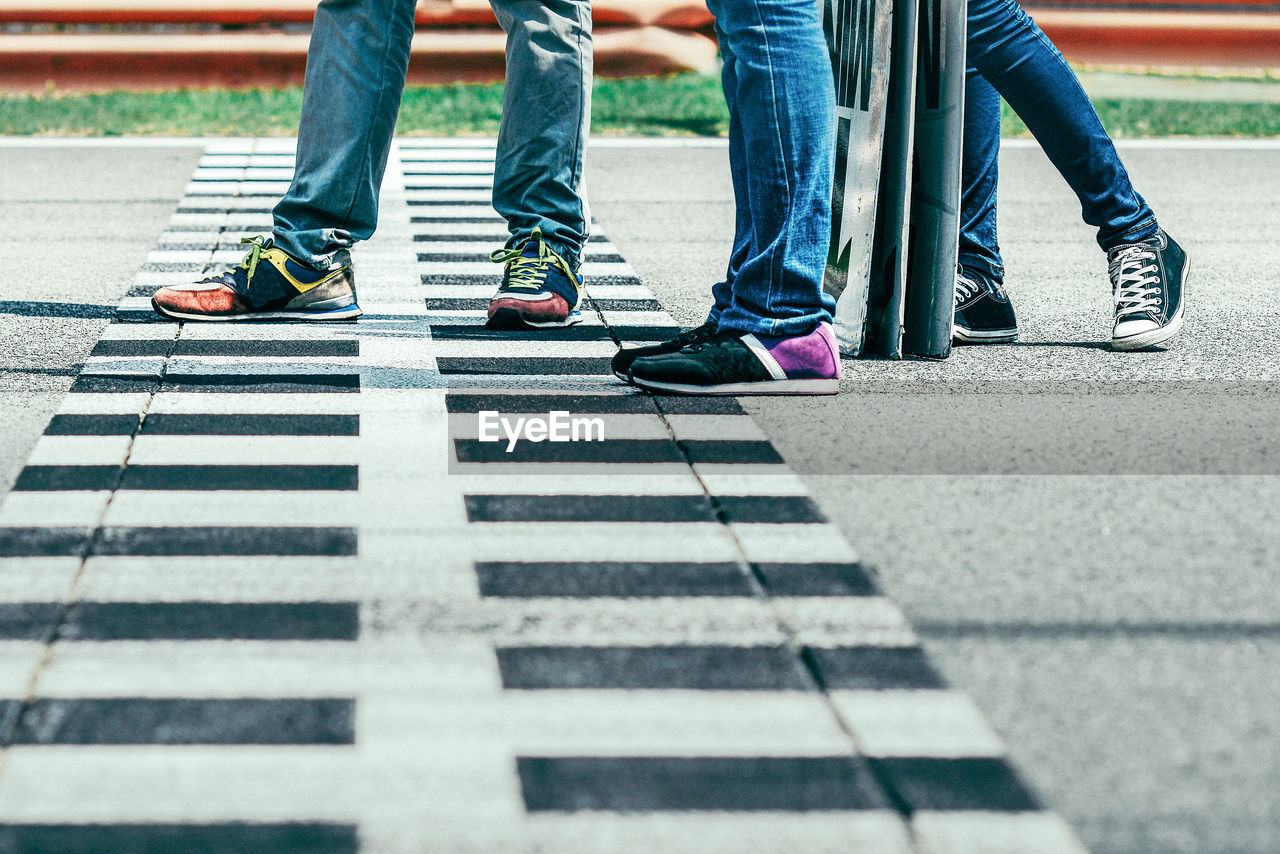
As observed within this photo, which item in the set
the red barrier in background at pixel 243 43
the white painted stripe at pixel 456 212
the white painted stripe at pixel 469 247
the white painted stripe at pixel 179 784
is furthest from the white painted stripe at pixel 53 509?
the red barrier in background at pixel 243 43

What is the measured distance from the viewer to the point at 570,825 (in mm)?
1525

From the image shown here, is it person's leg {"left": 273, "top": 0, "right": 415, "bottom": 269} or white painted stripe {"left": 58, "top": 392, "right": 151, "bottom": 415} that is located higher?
person's leg {"left": 273, "top": 0, "right": 415, "bottom": 269}

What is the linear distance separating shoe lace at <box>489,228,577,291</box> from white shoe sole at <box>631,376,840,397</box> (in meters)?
0.68

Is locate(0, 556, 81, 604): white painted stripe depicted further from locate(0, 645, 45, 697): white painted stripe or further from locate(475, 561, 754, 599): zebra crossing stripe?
locate(475, 561, 754, 599): zebra crossing stripe

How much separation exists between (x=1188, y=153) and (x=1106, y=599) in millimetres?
6102

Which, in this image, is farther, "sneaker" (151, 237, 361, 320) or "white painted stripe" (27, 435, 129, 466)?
"sneaker" (151, 237, 361, 320)

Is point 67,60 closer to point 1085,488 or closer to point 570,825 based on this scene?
point 1085,488

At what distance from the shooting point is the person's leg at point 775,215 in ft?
9.95

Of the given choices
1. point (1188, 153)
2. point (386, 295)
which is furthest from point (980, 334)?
point (1188, 153)

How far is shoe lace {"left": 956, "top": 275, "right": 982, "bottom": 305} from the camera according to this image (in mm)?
3676

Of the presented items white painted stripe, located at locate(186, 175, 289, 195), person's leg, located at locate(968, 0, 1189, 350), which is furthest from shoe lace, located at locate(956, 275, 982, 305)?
white painted stripe, located at locate(186, 175, 289, 195)

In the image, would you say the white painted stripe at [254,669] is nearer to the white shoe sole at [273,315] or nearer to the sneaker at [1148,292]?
the white shoe sole at [273,315]

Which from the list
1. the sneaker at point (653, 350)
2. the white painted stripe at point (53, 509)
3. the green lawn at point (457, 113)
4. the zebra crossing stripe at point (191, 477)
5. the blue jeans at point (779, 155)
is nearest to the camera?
the white painted stripe at point (53, 509)

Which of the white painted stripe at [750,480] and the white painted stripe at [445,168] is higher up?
the white painted stripe at [750,480]
